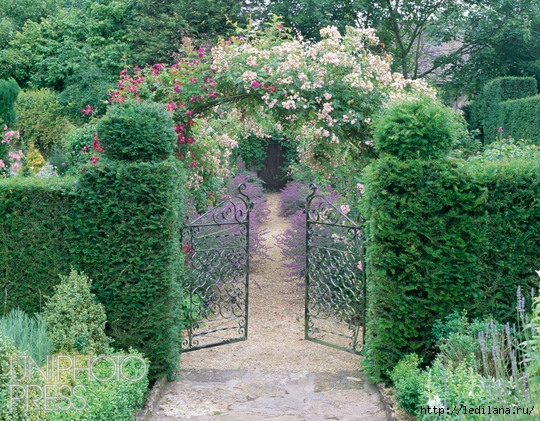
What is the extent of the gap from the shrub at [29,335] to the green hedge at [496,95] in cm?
1501

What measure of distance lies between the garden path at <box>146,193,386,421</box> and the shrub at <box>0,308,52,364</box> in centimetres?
99

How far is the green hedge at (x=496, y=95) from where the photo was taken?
57.3 ft

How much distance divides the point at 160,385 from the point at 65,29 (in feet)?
58.6

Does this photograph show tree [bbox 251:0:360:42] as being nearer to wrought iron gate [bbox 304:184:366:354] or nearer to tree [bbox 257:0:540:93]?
tree [bbox 257:0:540:93]

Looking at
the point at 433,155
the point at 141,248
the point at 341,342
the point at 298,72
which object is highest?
the point at 298,72

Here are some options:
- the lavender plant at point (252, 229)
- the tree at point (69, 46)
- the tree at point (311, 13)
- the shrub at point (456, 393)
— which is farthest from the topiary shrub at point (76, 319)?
the tree at point (69, 46)

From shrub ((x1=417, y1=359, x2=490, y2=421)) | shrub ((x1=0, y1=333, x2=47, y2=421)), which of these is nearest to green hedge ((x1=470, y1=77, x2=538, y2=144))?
shrub ((x1=417, y1=359, x2=490, y2=421))

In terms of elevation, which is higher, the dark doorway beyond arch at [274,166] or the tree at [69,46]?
the tree at [69,46]

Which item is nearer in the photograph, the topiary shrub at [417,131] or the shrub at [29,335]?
the shrub at [29,335]

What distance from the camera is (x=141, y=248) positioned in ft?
16.6

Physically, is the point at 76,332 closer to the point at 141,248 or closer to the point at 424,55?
the point at 141,248

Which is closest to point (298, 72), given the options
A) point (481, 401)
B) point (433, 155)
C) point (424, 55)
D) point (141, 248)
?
point (433, 155)

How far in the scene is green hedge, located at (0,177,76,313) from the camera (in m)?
5.14

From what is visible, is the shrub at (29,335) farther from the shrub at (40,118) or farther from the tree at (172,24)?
the shrub at (40,118)
